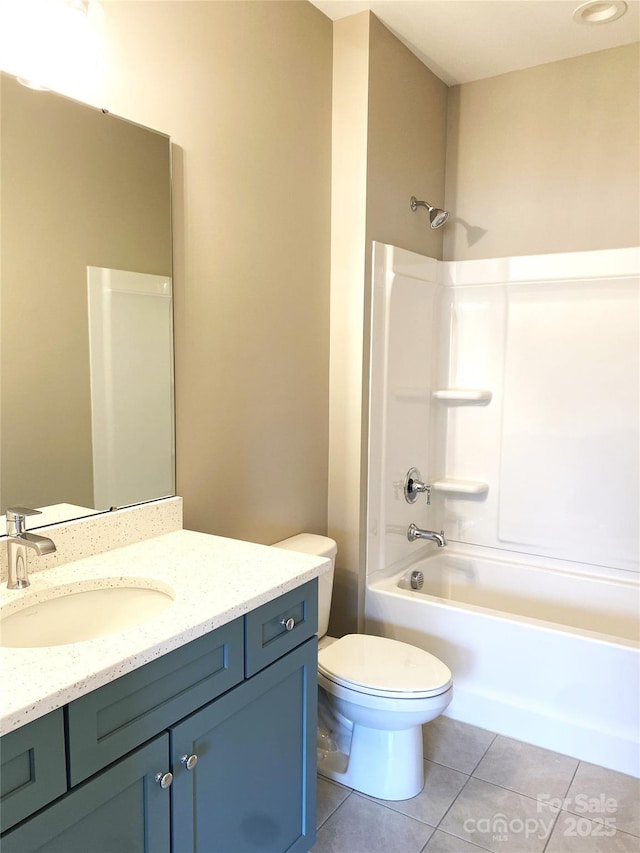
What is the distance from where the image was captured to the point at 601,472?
113 inches

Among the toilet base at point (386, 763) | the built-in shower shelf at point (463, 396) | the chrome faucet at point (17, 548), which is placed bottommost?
the toilet base at point (386, 763)

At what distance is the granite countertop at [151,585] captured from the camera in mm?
1045

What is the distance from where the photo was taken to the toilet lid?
2.02 metres

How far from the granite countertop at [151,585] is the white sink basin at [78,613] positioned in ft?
0.06

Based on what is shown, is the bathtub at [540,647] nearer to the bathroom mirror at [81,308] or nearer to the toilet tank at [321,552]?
the toilet tank at [321,552]

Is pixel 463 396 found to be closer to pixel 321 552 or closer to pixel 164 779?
pixel 321 552

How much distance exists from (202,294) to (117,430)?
53cm

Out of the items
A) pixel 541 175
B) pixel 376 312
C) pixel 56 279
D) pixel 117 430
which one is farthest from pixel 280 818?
pixel 541 175

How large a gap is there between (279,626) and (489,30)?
2.45 m

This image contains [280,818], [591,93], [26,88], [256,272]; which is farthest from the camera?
[591,93]

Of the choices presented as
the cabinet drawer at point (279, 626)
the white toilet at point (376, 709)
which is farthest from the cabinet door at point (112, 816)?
the white toilet at point (376, 709)

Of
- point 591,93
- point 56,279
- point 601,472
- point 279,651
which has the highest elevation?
point 591,93

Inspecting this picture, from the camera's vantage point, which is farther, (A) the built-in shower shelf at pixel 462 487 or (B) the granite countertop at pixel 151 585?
(A) the built-in shower shelf at pixel 462 487

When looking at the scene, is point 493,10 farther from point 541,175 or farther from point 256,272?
point 256,272
